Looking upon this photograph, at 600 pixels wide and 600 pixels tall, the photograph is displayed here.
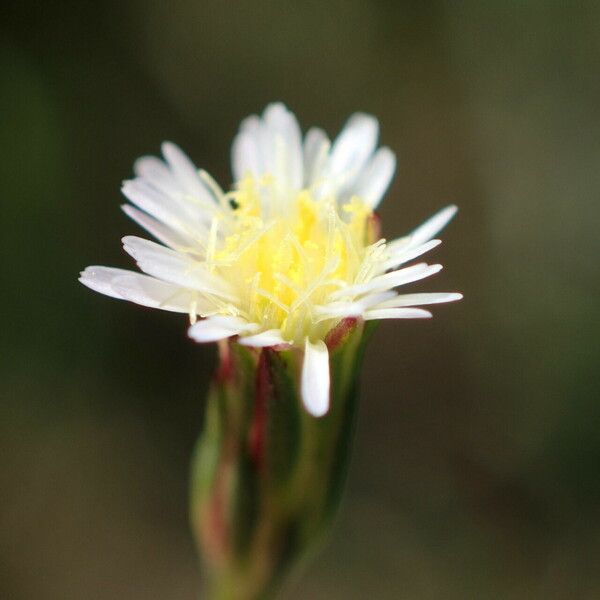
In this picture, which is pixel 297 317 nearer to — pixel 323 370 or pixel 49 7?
pixel 323 370

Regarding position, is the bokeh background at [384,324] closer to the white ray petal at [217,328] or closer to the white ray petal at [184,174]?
the white ray petal at [184,174]

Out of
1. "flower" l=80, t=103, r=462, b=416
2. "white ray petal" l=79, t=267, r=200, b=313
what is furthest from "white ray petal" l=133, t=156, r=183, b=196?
"white ray petal" l=79, t=267, r=200, b=313

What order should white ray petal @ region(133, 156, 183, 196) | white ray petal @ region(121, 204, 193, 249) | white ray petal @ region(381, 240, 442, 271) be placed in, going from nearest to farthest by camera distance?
white ray petal @ region(381, 240, 442, 271)
white ray petal @ region(121, 204, 193, 249)
white ray petal @ region(133, 156, 183, 196)

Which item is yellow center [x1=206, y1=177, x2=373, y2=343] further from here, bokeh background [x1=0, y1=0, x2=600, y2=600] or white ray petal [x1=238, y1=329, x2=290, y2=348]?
bokeh background [x1=0, y1=0, x2=600, y2=600]

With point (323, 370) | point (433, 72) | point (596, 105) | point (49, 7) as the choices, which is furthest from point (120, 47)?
point (323, 370)

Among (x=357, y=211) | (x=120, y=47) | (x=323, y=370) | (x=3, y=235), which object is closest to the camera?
(x=323, y=370)

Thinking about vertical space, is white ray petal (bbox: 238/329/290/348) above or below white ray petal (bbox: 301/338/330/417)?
above
